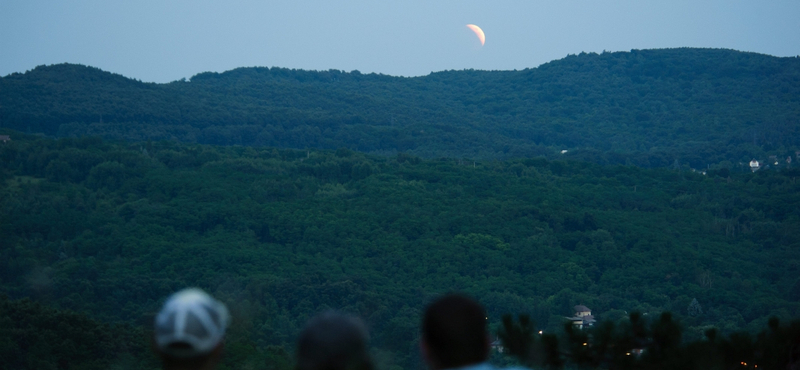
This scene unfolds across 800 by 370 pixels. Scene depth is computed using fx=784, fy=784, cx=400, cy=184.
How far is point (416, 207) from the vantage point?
207ft

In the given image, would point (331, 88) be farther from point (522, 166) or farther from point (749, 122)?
point (749, 122)

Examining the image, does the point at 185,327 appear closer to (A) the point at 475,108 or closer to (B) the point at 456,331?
(B) the point at 456,331

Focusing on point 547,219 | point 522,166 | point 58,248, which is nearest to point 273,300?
point 58,248

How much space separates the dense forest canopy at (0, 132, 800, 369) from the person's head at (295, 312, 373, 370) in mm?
26771

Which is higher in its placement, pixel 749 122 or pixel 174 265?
pixel 749 122

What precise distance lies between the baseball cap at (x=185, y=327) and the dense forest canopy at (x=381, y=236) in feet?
87.8

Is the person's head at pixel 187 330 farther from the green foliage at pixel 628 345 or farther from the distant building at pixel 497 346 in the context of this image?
the distant building at pixel 497 346

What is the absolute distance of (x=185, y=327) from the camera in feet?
7.83

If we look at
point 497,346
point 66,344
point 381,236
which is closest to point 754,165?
point 381,236

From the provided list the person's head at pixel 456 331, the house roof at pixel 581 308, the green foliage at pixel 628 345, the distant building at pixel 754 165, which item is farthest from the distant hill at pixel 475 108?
the person's head at pixel 456 331

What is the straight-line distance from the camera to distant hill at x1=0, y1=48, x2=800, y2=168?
3187 inches

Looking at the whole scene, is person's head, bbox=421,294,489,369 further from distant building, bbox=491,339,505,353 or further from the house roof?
the house roof

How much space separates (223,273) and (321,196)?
19.5m

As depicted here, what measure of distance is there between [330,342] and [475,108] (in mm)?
111132
